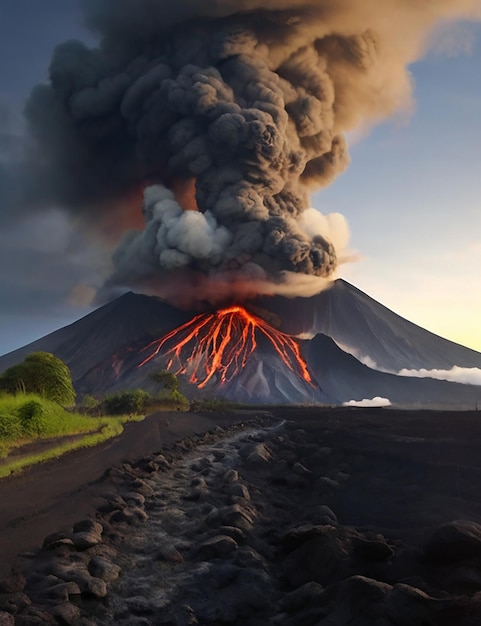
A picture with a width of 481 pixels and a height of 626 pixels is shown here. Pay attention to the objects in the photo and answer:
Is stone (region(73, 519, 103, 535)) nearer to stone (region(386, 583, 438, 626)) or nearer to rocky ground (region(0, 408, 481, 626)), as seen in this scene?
rocky ground (region(0, 408, 481, 626))

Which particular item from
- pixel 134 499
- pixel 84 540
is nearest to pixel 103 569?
pixel 84 540

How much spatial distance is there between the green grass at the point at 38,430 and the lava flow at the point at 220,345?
242ft

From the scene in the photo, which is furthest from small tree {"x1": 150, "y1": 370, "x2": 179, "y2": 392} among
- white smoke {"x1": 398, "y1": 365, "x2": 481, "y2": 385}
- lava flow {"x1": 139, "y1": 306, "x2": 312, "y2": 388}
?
white smoke {"x1": 398, "y1": 365, "x2": 481, "y2": 385}

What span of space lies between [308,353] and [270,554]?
12277cm

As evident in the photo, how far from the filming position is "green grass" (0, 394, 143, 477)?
12.8m

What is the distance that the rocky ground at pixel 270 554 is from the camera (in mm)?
5055

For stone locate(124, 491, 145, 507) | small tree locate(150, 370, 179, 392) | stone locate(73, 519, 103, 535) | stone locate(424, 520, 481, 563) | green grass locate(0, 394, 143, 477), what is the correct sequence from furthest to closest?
small tree locate(150, 370, 179, 392) < green grass locate(0, 394, 143, 477) < stone locate(124, 491, 145, 507) < stone locate(73, 519, 103, 535) < stone locate(424, 520, 481, 563)

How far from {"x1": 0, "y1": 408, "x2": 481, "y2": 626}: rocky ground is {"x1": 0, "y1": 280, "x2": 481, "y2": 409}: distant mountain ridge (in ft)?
236

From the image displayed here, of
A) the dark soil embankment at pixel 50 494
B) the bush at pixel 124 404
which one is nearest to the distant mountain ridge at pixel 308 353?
the bush at pixel 124 404

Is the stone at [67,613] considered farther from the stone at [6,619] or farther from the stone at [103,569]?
the stone at [103,569]

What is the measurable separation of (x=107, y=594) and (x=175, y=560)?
57.5 inches

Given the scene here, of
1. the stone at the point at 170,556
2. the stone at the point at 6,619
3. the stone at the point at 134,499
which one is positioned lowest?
the stone at the point at 170,556

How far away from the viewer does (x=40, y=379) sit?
83.5 feet

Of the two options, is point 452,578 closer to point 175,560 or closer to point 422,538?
point 422,538
